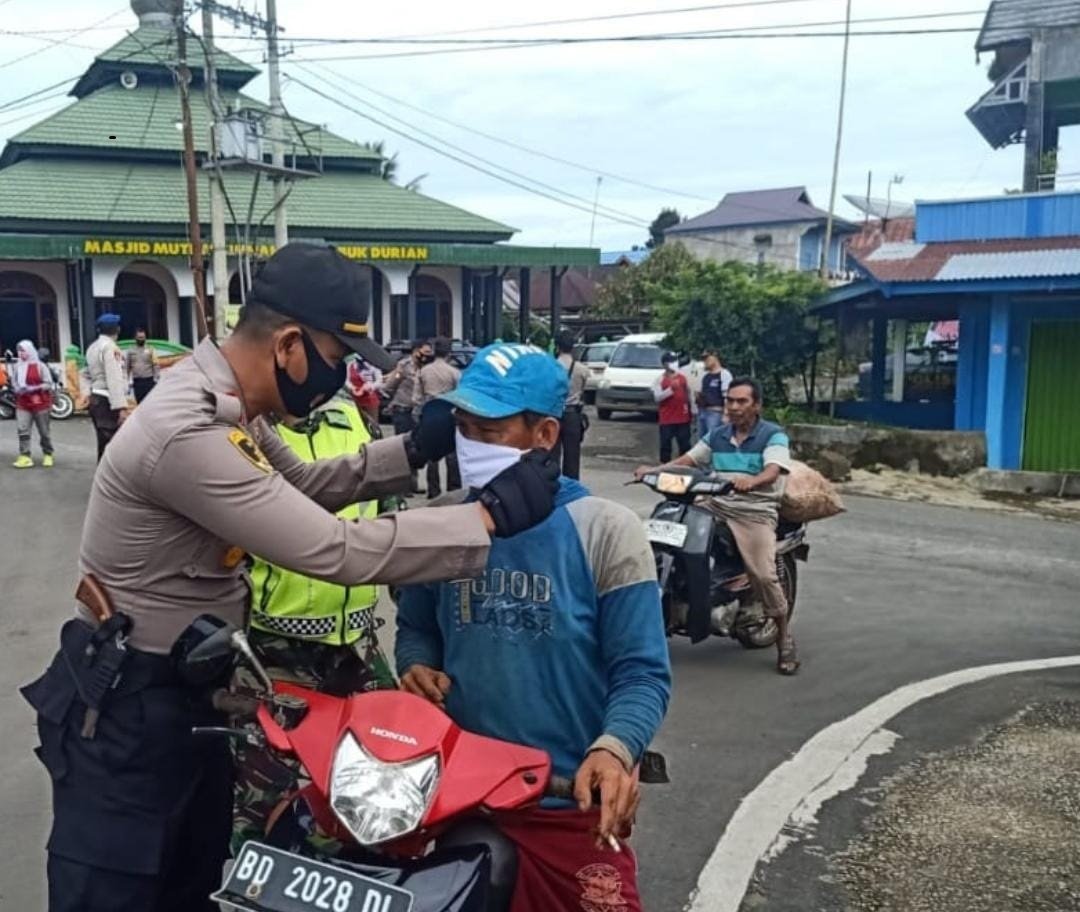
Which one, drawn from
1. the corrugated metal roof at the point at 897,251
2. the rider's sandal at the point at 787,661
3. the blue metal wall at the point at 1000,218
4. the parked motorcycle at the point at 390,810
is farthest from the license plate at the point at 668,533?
the blue metal wall at the point at 1000,218

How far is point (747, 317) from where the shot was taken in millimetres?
18594

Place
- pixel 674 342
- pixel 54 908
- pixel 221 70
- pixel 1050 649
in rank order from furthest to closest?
pixel 221 70
pixel 674 342
pixel 1050 649
pixel 54 908

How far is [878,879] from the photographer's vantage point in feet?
12.6

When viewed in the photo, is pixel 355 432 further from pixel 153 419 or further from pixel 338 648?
pixel 153 419

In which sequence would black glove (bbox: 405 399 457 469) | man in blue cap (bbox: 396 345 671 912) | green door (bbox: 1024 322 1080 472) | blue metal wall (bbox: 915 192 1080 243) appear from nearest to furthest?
man in blue cap (bbox: 396 345 671 912)
black glove (bbox: 405 399 457 469)
green door (bbox: 1024 322 1080 472)
blue metal wall (bbox: 915 192 1080 243)

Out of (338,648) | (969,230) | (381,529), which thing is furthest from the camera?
(969,230)

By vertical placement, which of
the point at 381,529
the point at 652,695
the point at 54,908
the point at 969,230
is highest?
the point at 969,230

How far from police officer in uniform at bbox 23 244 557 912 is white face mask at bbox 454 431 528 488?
225 mm

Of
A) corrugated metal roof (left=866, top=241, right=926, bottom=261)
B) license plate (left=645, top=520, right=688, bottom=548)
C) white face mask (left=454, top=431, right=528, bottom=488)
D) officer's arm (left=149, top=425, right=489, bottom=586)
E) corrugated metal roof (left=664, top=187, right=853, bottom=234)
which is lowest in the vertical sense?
license plate (left=645, top=520, right=688, bottom=548)

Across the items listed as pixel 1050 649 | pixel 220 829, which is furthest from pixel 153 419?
pixel 1050 649

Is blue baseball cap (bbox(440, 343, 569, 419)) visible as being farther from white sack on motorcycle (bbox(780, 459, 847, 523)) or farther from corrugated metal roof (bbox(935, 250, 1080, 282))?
corrugated metal roof (bbox(935, 250, 1080, 282))

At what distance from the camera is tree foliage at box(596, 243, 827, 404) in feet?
61.2

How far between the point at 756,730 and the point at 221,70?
30.6 m

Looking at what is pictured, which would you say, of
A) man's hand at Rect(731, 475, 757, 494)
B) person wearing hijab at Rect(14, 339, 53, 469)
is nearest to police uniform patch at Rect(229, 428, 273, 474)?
man's hand at Rect(731, 475, 757, 494)
